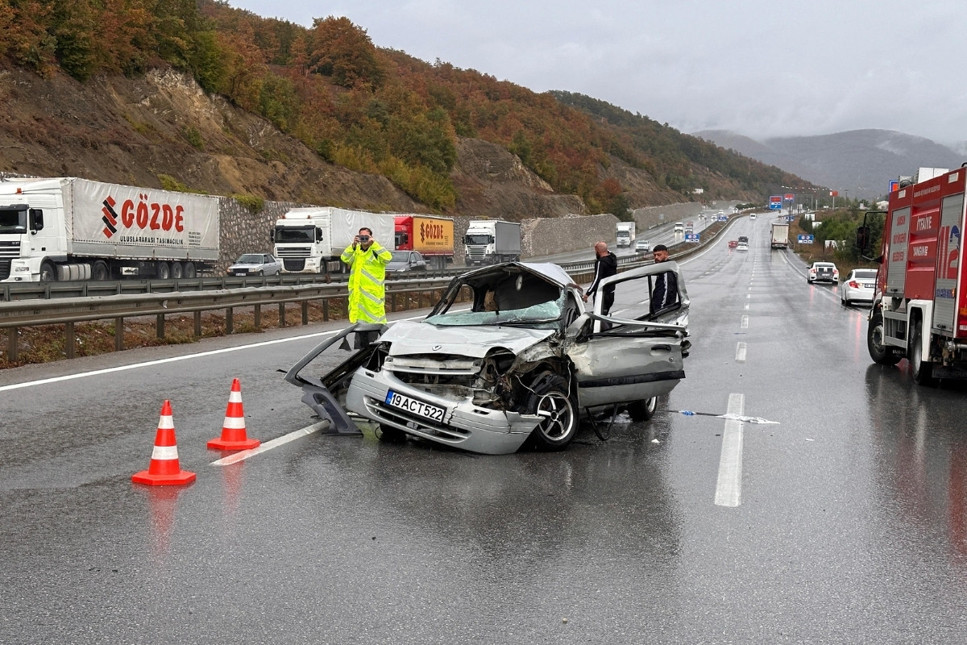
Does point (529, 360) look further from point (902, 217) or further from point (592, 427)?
point (902, 217)

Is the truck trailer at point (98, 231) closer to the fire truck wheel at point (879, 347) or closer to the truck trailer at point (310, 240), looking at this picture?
the truck trailer at point (310, 240)

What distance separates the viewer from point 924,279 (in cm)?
1241

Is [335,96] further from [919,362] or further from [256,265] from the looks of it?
[919,362]

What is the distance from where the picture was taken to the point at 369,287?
1438cm

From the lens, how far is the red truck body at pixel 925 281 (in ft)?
36.9

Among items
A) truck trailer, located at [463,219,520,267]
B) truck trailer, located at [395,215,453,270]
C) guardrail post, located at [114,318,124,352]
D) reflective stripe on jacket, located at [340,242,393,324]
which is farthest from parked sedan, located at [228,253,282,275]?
reflective stripe on jacket, located at [340,242,393,324]

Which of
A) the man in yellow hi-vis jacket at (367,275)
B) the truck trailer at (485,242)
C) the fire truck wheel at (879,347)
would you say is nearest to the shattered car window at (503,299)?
the man in yellow hi-vis jacket at (367,275)

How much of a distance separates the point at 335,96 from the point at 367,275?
301 ft

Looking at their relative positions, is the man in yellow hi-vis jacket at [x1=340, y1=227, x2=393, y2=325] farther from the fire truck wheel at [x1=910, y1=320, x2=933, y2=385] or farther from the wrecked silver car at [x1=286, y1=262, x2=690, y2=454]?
the fire truck wheel at [x1=910, y1=320, x2=933, y2=385]

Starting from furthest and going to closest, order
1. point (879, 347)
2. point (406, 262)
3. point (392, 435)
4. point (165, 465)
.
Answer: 1. point (406, 262)
2. point (879, 347)
3. point (392, 435)
4. point (165, 465)

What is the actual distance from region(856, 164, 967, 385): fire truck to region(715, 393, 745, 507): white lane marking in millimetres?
3038

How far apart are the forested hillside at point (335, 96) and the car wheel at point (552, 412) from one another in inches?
1401

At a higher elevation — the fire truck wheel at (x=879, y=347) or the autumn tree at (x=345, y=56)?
the autumn tree at (x=345, y=56)

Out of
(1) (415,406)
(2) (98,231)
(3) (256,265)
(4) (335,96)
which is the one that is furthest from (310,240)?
(4) (335,96)
